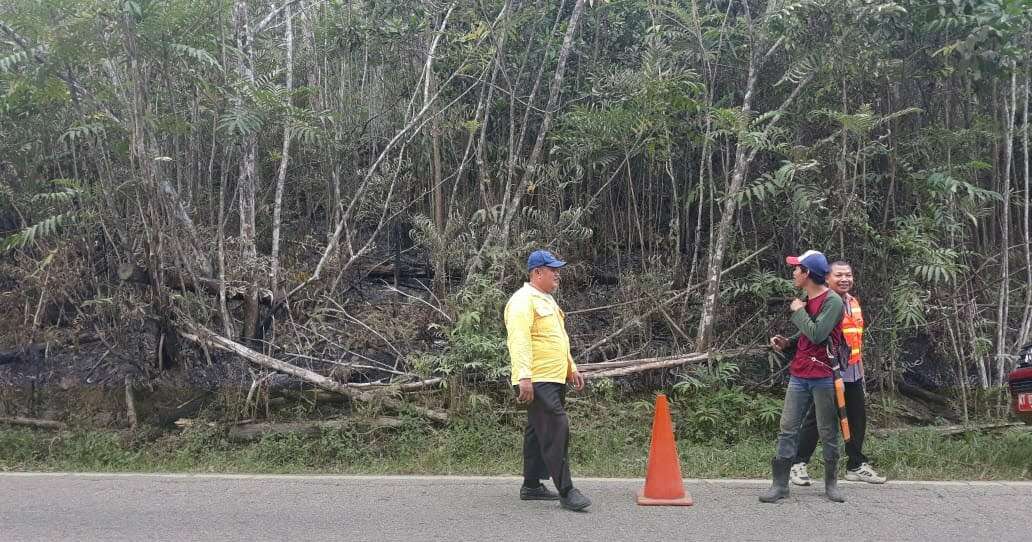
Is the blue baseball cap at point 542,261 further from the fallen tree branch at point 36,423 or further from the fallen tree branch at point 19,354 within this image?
the fallen tree branch at point 19,354

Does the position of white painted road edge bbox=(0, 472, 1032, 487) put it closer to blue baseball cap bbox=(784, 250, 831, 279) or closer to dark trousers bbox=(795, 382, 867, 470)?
dark trousers bbox=(795, 382, 867, 470)

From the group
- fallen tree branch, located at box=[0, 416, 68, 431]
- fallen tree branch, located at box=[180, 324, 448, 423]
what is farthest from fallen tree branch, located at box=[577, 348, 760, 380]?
fallen tree branch, located at box=[0, 416, 68, 431]

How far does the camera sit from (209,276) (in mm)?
7918

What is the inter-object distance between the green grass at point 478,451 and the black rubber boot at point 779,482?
2.68 ft

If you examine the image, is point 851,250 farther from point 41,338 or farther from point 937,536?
point 41,338

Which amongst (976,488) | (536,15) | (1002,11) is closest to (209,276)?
(536,15)

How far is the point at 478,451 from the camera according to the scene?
691 cm

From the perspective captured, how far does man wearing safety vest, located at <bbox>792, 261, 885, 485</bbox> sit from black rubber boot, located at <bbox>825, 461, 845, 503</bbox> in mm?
345

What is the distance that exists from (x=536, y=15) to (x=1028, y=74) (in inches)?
190

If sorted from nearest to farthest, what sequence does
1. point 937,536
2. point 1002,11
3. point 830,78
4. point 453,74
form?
point 937,536
point 1002,11
point 830,78
point 453,74

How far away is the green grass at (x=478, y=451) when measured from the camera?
254 inches

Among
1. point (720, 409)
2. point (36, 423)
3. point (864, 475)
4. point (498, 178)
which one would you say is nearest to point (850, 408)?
→ point (864, 475)

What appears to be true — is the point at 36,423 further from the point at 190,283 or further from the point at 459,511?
the point at 459,511

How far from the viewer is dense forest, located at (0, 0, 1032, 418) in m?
7.41
